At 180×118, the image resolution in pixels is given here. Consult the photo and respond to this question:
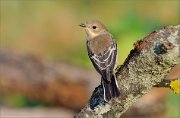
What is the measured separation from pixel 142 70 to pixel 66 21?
11867 millimetres

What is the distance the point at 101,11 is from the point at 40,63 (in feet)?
20.4

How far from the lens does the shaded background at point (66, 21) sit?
15.7m

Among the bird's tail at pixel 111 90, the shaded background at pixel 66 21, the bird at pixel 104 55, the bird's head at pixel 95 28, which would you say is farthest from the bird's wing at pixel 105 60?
the shaded background at pixel 66 21

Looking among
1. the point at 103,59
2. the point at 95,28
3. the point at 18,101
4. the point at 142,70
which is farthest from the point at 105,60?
the point at 18,101

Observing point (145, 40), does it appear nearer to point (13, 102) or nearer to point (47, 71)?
point (47, 71)

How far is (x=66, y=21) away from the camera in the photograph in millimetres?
17094

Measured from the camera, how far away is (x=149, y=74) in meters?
5.31

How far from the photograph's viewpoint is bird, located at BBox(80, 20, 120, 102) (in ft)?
18.4

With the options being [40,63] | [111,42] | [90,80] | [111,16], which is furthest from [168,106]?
[111,16]

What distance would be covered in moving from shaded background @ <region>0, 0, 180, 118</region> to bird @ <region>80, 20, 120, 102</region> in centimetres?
696

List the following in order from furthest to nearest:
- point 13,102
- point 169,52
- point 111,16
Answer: point 111,16 < point 13,102 < point 169,52

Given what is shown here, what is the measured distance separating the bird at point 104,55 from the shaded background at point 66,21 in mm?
6965

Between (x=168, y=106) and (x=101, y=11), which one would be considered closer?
(x=168, y=106)

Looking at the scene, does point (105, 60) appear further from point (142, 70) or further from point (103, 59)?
point (142, 70)
